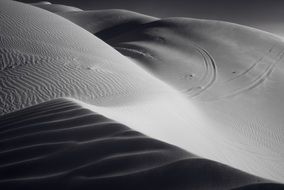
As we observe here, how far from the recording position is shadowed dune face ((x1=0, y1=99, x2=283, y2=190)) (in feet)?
4.93

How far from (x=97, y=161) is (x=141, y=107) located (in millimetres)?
1777

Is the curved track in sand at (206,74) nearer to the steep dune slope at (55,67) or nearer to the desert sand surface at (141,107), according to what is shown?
the desert sand surface at (141,107)

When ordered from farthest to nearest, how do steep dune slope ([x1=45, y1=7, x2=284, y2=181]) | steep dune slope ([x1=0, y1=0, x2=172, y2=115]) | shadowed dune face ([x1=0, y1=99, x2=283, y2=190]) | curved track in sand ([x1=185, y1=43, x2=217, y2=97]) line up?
curved track in sand ([x1=185, y1=43, x2=217, y2=97]) < steep dune slope ([x1=45, y1=7, x2=284, y2=181]) < steep dune slope ([x1=0, y1=0, x2=172, y2=115]) < shadowed dune face ([x1=0, y1=99, x2=283, y2=190])

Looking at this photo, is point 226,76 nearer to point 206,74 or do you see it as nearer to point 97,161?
point 206,74

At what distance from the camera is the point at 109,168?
5.41 ft

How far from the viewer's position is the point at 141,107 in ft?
11.4

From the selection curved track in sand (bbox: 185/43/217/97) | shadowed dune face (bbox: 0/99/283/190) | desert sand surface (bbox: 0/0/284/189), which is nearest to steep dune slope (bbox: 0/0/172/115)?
desert sand surface (bbox: 0/0/284/189)

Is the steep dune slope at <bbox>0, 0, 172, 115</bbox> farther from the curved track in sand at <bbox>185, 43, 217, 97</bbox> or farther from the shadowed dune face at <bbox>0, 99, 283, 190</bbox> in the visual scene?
the shadowed dune face at <bbox>0, 99, 283, 190</bbox>

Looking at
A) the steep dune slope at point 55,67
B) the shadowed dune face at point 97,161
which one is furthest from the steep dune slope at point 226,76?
the steep dune slope at point 55,67

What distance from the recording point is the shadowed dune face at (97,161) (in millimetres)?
1502

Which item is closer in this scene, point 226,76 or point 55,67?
point 55,67

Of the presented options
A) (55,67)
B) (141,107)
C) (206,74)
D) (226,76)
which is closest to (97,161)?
→ (141,107)

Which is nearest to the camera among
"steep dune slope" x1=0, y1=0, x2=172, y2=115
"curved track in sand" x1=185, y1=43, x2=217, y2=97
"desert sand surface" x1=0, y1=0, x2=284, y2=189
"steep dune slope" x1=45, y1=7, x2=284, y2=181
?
"desert sand surface" x1=0, y1=0, x2=284, y2=189

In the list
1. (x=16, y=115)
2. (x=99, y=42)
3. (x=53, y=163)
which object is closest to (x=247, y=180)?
(x=53, y=163)
